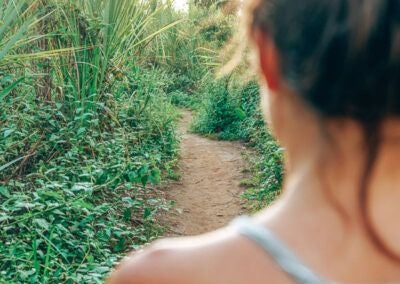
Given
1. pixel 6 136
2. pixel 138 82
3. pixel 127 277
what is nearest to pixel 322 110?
pixel 127 277

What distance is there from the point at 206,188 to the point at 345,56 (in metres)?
6.39

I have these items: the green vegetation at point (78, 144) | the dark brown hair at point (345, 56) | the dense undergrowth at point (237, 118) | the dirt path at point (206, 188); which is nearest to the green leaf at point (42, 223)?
the green vegetation at point (78, 144)

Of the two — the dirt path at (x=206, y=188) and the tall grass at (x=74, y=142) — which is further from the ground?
the tall grass at (x=74, y=142)

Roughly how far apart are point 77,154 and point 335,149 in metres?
4.53

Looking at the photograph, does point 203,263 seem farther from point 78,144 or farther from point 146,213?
point 78,144

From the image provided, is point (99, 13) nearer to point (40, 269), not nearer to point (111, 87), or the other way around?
point (111, 87)

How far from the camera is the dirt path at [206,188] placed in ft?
19.3

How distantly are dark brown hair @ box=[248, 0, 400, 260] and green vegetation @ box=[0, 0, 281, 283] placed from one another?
109 inches

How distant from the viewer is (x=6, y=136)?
449cm

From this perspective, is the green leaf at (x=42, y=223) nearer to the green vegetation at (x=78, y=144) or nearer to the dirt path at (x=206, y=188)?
the green vegetation at (x=78, y=144)

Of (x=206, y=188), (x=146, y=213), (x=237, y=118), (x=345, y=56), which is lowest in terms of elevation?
(x=237, y=118)

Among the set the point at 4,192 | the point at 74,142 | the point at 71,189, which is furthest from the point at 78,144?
the point at 4,192

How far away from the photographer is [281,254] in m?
0.79

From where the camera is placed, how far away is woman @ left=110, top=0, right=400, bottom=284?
2.47ft
